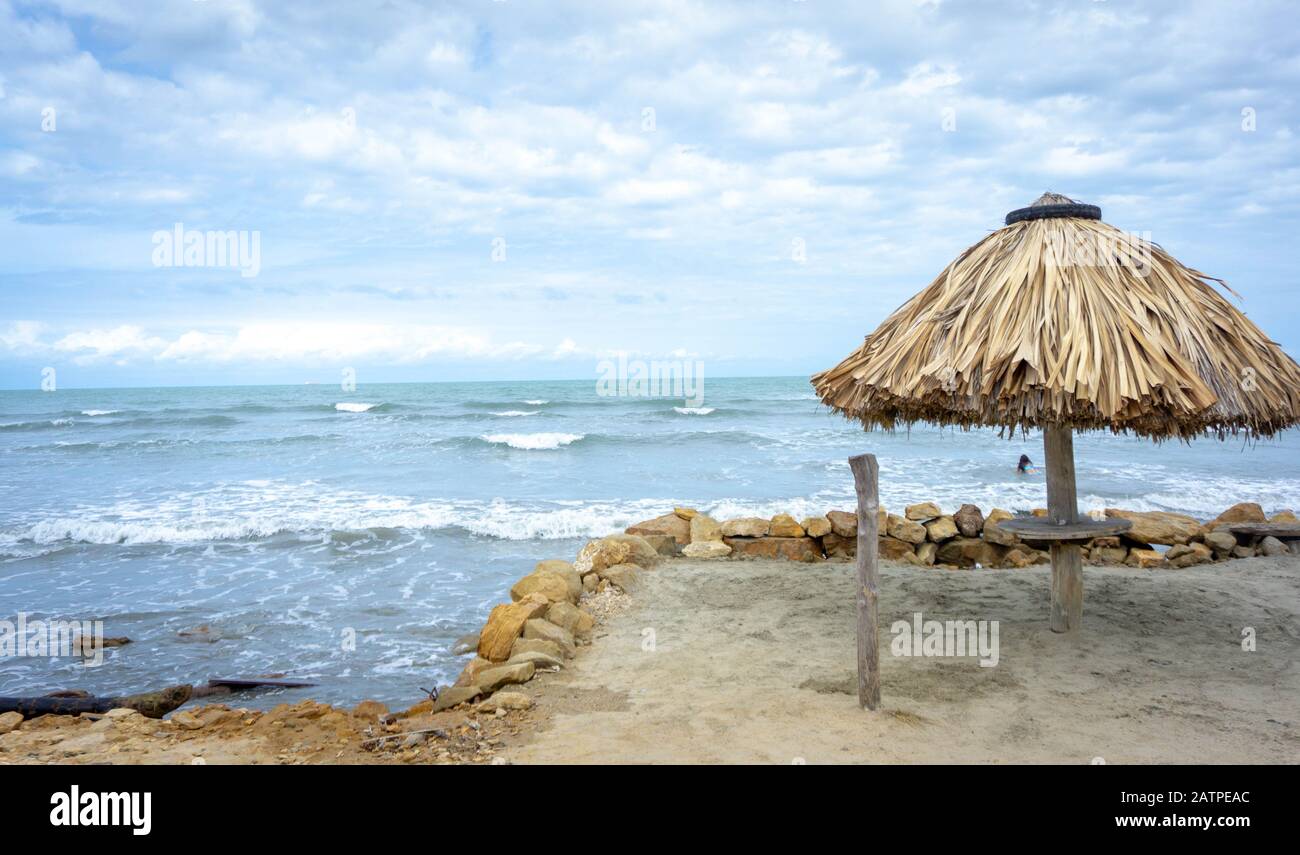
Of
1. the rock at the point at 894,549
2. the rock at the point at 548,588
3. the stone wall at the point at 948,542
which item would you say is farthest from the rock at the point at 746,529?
the rock at the point at 548,588

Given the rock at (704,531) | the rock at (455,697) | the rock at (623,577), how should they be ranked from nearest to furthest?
the rock at (455,697) < the rock at (623,577) < the rock at (704,531)

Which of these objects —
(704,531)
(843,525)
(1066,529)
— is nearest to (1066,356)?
(1066,529)

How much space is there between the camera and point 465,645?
755 cm

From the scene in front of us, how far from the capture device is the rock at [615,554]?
8.19 metres

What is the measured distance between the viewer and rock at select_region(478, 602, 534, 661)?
6070 millimetres

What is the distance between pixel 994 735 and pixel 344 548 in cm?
965

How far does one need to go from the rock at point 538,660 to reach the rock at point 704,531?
3.56 metres

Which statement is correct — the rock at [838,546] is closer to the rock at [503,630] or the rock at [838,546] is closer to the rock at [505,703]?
the rock at [503,630]

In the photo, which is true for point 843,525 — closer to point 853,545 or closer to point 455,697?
point 853,545

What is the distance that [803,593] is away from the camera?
7527 mm

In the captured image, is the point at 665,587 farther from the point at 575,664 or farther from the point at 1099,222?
the point at 1099,222

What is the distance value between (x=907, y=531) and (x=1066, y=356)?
424cm

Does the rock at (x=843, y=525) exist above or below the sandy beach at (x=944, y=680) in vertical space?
above

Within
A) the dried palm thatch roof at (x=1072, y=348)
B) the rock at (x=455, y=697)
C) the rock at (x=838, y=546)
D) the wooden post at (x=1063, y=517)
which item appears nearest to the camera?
the dried palm thatch roof at (x=1072, y=348)
